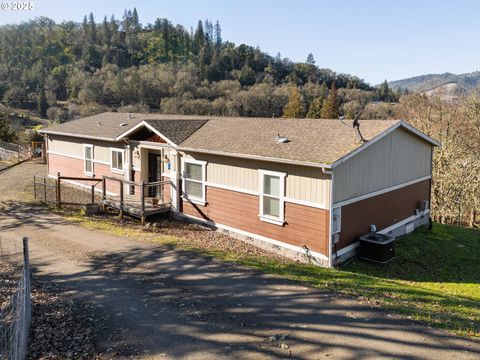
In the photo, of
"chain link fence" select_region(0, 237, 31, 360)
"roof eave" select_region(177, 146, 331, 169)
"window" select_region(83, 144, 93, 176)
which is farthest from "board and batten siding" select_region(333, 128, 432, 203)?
"window" select_region(83, 144, 93, 176)

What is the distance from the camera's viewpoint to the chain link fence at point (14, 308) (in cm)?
628

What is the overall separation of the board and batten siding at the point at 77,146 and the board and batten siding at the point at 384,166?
1173 cm

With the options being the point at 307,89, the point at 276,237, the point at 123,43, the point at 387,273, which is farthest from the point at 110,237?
the point at 123,43

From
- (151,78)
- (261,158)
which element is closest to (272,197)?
(261,158)

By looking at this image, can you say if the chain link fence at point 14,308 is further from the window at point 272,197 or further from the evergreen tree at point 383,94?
the evergreen tree at point 383,94

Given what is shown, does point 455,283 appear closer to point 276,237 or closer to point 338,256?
point 338,256

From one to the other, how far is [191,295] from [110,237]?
614 centimetres

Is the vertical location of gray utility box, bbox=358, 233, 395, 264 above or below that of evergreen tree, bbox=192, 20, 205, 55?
below

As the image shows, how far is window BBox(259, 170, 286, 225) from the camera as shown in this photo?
44.6 feet

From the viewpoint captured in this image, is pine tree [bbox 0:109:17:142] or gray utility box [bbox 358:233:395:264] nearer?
gray utility box [bbox 358:233:395:264]

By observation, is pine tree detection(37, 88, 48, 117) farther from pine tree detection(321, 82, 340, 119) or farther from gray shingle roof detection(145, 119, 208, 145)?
gray shingle roof detection(145, 119, 208, 145)

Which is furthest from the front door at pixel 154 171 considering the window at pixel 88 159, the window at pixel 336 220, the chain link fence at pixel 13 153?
the chain link fence at pixel 13 153

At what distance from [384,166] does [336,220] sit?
12.0ft

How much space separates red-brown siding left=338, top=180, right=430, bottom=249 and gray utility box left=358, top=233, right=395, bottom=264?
0.35 meters
